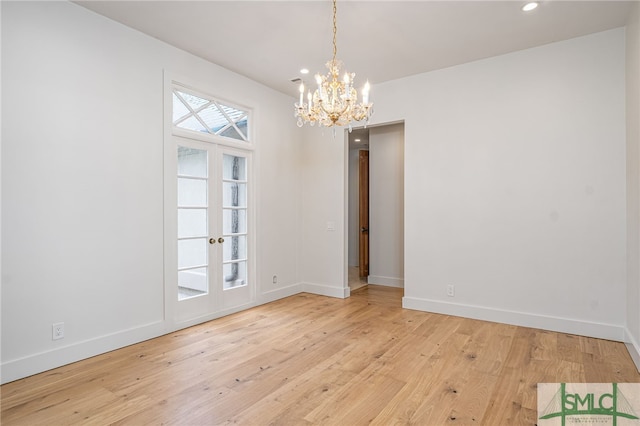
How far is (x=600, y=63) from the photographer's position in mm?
3510

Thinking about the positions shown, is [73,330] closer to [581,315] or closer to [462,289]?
[462,289]

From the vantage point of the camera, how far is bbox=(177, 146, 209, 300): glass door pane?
12.8 ft

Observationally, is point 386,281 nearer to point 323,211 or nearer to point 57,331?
point 323,211

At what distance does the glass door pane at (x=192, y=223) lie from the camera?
12.8ft

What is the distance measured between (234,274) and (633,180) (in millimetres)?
4363

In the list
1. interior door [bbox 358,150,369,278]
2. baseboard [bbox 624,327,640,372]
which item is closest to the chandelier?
baseboard [bbox 624,327,640,372]

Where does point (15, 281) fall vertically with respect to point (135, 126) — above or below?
below

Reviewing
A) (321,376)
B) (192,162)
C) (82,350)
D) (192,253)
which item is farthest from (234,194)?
(321,376)

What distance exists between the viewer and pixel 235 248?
180 inches

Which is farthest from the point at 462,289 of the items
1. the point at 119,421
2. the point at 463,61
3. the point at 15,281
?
the point at 15,281

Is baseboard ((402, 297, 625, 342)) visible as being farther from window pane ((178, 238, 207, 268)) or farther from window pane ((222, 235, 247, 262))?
window pane ((178, 238, 207, 268))

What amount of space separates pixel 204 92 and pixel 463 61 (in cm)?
317

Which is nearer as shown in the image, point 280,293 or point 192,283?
point 192,283

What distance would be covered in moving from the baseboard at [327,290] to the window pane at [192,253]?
1.95m
